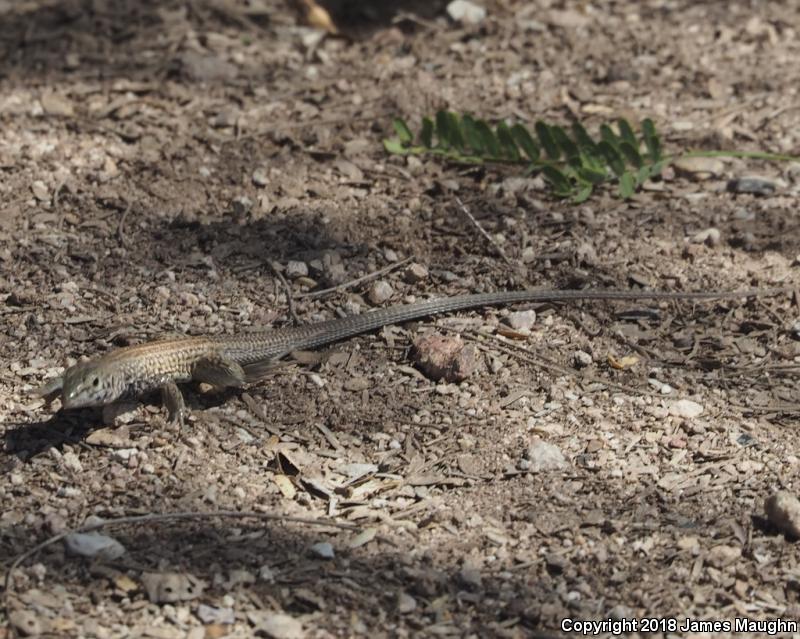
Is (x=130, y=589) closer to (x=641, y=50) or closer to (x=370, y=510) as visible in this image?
(x=370, y=510)

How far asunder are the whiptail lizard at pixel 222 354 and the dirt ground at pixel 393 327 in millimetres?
85

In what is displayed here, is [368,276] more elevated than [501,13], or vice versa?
[501,13]

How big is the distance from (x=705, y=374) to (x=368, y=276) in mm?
1614

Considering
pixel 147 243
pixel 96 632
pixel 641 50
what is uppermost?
pixel 641 50

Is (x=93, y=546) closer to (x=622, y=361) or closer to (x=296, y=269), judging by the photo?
(x=296, y=269)

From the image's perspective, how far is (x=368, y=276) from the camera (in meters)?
5.62

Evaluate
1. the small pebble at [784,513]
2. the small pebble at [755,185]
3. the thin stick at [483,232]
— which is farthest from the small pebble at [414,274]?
the small pebble at [784,513]

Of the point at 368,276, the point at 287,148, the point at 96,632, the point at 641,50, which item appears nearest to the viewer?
the point at 96,632

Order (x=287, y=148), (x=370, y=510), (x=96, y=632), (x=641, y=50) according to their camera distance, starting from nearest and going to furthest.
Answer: (x=96, y=632), (x=370, y=510), (x=287, y=148), (x=641, y=50)

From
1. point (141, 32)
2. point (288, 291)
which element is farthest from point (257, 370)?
point (141, 32)

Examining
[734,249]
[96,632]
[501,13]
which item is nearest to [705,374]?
[734,249]

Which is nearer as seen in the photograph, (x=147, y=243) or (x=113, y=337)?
(x=113, y=337)

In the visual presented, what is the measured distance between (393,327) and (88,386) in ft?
4.75

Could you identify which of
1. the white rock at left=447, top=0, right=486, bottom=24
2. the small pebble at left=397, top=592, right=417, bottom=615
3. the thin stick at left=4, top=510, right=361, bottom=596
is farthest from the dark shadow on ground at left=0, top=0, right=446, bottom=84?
the small pebble at left=397, top=592, right=417, bottom=615
